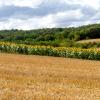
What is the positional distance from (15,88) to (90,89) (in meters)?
3.94

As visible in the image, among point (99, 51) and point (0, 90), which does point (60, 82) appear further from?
point (99, 51)

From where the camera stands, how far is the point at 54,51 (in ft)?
215

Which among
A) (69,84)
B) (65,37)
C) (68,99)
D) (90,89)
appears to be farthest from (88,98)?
(65,37)

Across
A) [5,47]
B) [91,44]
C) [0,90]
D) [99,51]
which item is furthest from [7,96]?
[91,44]

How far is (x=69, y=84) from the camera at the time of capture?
23.3m

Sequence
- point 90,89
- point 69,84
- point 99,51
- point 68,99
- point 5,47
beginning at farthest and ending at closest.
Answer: point 5,47 < point 99,51 < point 69,84 < point 90,89 < point 68,99

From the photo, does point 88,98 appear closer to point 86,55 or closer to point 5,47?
point 86,55

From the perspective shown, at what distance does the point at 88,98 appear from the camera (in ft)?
59.8

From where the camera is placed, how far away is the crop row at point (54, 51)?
199 feet

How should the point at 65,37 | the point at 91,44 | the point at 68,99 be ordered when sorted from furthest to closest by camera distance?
the point at 65,37, the point at 91,44, the point at 68,99

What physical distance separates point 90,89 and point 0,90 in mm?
4879

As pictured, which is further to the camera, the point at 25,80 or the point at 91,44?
the point at 91,44

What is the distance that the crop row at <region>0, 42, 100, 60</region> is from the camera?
60.5 m

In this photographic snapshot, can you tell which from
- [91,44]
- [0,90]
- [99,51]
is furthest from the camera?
[91,44]
